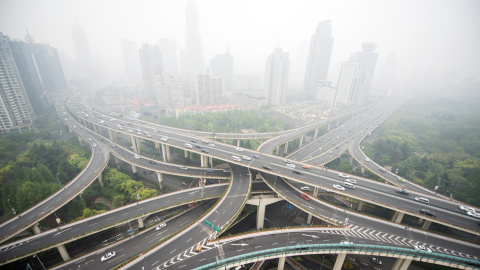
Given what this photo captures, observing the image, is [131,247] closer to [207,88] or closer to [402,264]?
[402,264]

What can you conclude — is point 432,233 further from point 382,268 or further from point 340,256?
point 340,256

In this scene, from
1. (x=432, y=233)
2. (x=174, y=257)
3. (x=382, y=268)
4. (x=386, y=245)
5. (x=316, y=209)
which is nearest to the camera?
(x=174, y=257)

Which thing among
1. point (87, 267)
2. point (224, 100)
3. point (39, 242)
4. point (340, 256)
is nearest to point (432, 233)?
point (340, 256)

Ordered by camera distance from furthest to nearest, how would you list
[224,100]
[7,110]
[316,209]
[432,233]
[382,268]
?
[224,100] → [7,110] → [316,209] → [382,268] → [432,233]

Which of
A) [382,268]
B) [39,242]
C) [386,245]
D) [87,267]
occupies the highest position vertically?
[386,245]

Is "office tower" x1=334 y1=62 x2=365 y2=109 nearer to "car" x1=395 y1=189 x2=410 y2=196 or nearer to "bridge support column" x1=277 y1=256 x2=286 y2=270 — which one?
"car" x1=395 y1=189 x2=410 y2=196
